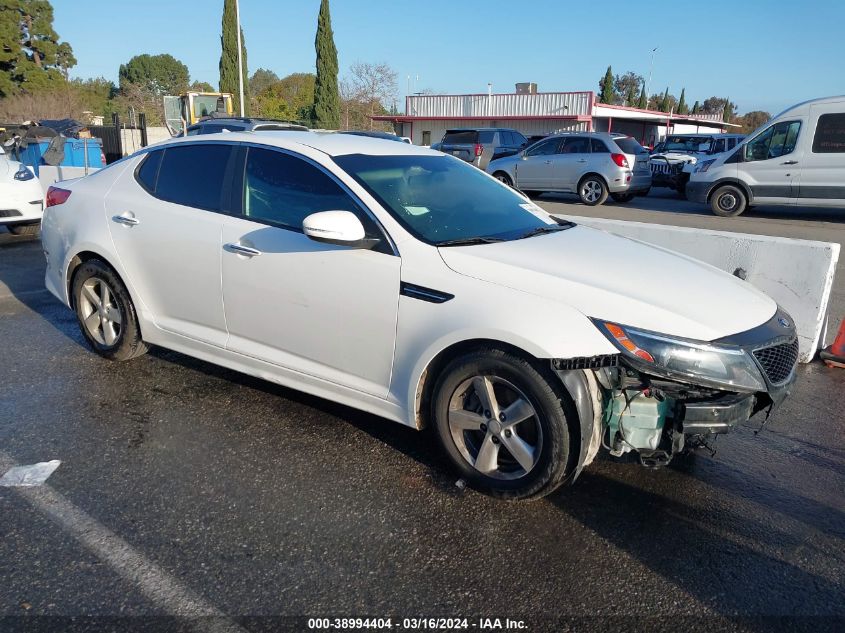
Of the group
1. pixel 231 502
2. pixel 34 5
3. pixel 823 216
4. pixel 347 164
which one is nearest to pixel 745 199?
pixel 823 216

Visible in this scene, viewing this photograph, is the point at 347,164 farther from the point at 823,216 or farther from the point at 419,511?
the point at 823,216

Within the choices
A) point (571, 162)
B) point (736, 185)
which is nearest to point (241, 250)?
point (736, 185)

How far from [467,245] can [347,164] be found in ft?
3.02

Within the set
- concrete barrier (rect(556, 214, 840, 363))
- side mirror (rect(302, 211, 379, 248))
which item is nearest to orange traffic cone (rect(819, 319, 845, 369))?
concrete barrier (rect(556, 214, 840, 363))

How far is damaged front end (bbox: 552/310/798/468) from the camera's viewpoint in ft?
9.36

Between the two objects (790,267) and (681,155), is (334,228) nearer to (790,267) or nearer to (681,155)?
(790,267)

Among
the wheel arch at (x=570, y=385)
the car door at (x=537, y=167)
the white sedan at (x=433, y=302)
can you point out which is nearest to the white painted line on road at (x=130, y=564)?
the white sedan at (x=433, y=302)

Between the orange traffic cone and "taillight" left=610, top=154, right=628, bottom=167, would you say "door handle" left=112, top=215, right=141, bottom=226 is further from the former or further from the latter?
"taillight" left=610, top=154, right=628, bottom=167

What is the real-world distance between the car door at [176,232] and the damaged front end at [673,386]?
2.26 meters

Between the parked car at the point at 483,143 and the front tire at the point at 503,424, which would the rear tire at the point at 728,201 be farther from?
the front tire at the point at 503,424

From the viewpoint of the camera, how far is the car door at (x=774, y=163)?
43.6 feet

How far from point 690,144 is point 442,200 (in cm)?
2147

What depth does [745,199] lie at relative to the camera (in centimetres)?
1427

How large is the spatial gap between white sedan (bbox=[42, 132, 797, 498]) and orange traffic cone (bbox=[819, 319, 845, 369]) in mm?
2175
